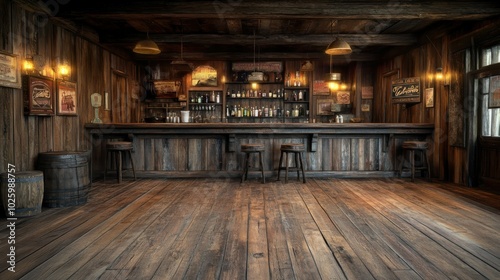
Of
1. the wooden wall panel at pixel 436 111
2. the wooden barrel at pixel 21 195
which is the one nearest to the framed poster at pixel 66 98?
the wooden barrel at pixel 21 195

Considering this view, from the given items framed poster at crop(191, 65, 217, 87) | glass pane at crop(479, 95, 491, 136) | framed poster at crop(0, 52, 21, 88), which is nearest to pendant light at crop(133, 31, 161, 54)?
framed poster at crop(0, 52, 21, 88)

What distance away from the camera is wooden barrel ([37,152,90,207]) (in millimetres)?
4117

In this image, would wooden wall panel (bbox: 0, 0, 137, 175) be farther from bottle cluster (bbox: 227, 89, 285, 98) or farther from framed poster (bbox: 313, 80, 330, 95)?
framed poster (bbox: 313, 80, 330, 95)

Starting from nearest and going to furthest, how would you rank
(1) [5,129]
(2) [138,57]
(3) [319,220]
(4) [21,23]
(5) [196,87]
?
Result: 1. (3) [319,220]
2. (1) [5,129]
3. (4) [21,23]
4. (2) [138,57]
5. (5) [196,87]

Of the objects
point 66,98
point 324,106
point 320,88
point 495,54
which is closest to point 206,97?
point 320,88

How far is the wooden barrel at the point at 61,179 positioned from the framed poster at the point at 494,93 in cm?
595

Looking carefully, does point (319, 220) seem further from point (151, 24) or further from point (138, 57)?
point (138, 57)

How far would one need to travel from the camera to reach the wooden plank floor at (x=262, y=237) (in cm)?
231

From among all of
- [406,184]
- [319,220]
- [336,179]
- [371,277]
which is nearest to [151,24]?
[336,179]

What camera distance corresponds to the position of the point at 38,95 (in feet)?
15.7

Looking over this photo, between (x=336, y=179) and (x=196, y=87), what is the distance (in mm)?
5131

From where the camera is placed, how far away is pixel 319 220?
351 cm

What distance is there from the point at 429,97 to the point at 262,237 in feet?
17.2

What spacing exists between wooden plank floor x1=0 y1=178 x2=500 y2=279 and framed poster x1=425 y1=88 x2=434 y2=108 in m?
2.17
